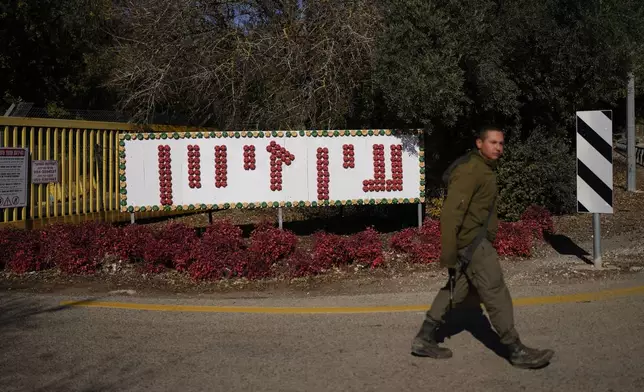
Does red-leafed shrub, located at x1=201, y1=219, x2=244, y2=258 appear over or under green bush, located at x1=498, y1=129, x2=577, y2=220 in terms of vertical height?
under

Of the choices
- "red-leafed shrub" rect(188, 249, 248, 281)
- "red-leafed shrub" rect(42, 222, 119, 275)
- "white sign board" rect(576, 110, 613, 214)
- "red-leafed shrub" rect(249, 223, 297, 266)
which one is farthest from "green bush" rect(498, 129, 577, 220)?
"red-leafed shrub" rect(42, 222, 119, 275)

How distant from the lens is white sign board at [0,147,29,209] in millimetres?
11383

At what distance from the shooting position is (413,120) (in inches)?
451

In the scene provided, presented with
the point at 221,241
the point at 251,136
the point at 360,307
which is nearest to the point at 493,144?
the point at 360,307

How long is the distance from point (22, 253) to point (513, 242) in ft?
21.4

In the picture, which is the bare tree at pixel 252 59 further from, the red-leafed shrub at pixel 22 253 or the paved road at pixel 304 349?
the paved road at pixel 304 349

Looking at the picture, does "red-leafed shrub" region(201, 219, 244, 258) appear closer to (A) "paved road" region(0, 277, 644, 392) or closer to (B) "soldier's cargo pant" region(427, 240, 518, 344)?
(A) "paved road" region(0, 277, 644, 392)

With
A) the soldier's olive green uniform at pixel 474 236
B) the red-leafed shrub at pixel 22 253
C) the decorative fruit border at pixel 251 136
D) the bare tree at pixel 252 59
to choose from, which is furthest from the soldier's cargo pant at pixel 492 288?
the bare tree at pixel 252 59

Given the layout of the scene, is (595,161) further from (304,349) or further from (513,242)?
(304,349)

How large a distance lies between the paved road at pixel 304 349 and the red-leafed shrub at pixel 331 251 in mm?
1314

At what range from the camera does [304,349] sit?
581cm

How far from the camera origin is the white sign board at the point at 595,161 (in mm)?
8211

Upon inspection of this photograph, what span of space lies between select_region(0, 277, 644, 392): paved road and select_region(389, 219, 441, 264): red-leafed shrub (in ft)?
5.04

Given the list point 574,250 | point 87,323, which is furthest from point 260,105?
point 87,323
